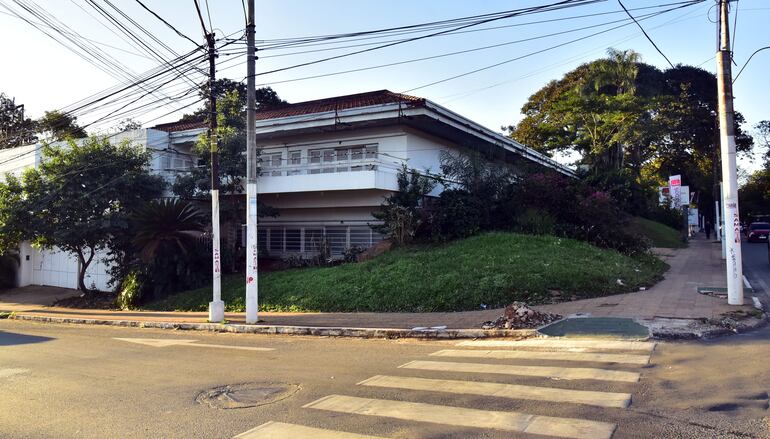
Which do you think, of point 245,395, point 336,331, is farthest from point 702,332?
point 245,395

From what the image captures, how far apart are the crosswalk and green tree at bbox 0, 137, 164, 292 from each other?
48.1ft

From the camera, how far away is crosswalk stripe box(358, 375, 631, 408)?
17.0 feet

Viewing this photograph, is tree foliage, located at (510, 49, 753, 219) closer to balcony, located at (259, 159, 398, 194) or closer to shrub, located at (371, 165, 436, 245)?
shrub, located at (371, 165, 436, 245)

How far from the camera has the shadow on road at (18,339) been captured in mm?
11300

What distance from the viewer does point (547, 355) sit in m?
7.49

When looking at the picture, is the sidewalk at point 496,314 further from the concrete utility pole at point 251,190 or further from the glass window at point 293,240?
the glass window at point 293,240

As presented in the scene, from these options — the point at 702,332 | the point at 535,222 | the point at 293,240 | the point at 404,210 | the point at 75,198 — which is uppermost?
the point at 75,198

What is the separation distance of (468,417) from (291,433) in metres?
1.62

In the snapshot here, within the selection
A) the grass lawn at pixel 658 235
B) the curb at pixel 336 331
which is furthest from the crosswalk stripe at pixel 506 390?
the grass lawn at pixel 658 235

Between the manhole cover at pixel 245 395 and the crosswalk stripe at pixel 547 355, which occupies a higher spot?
the crosswalk stripe at pixel 547 355

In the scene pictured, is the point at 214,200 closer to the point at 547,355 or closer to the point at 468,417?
the point at 547,355

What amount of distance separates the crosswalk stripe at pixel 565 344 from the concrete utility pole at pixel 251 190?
5524 mm

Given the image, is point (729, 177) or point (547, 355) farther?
point (729, 177)

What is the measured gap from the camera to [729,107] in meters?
10.9
